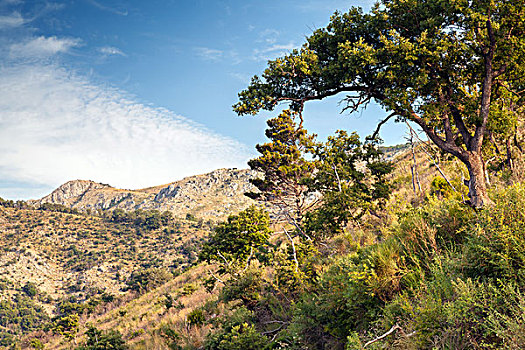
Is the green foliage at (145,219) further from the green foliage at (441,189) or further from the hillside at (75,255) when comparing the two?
the green foliage at (441,189)

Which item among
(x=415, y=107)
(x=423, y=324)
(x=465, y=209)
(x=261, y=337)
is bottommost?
(x=261, y=337)

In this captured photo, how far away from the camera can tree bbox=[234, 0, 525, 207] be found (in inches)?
228

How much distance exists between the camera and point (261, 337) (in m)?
6.10

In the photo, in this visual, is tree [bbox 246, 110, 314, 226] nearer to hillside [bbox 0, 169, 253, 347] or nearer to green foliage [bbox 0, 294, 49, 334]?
hillside [bbox 0, 169, 253, 347]

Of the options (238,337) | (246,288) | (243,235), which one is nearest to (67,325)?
(243,235)

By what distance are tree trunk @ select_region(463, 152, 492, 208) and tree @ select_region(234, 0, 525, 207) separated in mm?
16

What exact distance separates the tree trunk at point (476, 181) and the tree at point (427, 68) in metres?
0.02

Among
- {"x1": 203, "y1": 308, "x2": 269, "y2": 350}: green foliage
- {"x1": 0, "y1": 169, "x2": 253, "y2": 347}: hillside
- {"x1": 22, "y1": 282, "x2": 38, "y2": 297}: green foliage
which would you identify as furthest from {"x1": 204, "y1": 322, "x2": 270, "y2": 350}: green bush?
{"x1": 22, "y1": 282, "x2": 38, "y2": 297}: green foliage

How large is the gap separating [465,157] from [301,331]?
4.71m

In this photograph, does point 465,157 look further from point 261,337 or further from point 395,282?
point 261,337

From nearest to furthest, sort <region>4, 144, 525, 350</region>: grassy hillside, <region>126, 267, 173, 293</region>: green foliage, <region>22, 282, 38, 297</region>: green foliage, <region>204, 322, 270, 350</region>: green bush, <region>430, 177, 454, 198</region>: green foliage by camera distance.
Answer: <region>4, 144, 525, 350</region>: grassy hillside, <region>204, 322, 270, 350</region>: green bush, <region>430, 177, 454, 198</region>: green foliage, <region>126, 267, 173, 293</region>: green foliage, <region>22, 282, 38, 297</region>: green foliage

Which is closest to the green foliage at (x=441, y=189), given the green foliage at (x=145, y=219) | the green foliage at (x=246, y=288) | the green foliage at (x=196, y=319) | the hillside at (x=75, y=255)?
the green foliage at (x=246, y=288)

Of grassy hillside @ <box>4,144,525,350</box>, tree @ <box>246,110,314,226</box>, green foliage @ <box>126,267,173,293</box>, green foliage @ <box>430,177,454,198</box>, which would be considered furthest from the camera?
green foliage @ <box>126,267,173,293</box>

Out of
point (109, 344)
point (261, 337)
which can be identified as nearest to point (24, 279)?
point (109, 344)
